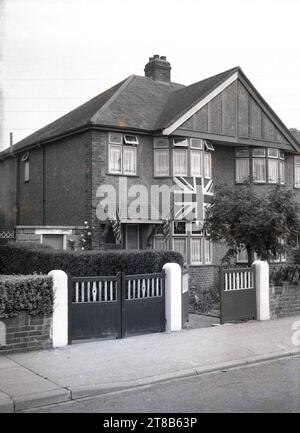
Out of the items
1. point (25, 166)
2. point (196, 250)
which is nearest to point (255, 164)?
point (196, 250)

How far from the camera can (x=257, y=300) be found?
41.2ft

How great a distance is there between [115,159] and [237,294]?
344 inches

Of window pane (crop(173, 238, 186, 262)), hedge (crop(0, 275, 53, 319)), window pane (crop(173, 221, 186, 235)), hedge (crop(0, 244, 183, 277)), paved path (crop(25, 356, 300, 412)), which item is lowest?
paved path (crop(25, 356, 300, 412))

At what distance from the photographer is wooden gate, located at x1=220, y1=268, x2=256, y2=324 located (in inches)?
466

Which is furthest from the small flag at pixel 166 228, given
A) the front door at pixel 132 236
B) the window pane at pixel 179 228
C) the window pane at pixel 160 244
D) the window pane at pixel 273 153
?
the window pane at pixel 273 153

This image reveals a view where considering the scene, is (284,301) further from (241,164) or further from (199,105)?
(241,164)

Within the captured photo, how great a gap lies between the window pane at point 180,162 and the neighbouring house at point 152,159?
0.04 metres

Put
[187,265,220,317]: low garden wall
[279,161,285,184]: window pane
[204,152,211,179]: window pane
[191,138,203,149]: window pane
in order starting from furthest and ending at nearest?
[279,161,285,184]: window pane → [204,152,211,179]: window pane → [191,138,203,149]: window pane → [187,265,220,317]: low garden wall

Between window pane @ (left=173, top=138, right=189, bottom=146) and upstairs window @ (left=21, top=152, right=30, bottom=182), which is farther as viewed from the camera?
upstairs window @ (left=21, top=152, right=30, bottom=182)

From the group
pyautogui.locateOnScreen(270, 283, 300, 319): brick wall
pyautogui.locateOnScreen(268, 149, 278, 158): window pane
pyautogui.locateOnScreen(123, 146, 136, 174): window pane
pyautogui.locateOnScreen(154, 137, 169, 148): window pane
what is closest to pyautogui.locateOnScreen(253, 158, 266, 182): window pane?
pyautogui.locateOnScreen(268, 149, 278, 158): window pane

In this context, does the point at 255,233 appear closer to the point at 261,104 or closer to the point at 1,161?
the point at 261,104

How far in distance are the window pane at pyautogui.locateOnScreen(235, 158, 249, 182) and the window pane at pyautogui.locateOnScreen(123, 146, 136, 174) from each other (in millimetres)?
5063

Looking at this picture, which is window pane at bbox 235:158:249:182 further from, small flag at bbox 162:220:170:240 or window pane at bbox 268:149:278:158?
small flag at bbox 162:220:170:240
